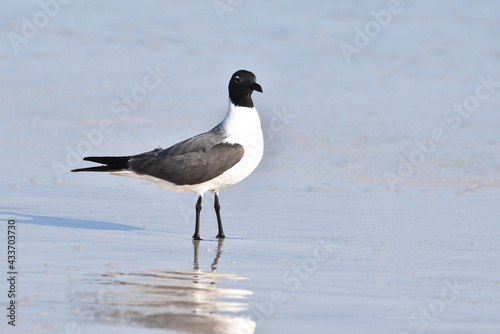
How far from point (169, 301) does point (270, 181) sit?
4.51 metres

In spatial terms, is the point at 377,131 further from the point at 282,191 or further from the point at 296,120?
the point at 282,191

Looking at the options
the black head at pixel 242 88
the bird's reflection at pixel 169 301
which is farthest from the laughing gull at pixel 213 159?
the bird's reflection at pixel 169 301

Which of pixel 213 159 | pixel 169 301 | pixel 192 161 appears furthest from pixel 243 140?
pixel 169 301

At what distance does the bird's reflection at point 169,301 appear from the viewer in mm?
4504

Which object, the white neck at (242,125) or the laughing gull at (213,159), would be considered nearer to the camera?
the laughing gull at (213,159)

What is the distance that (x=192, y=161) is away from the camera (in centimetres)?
721

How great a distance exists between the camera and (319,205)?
8.27 metres

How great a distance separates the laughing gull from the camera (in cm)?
715

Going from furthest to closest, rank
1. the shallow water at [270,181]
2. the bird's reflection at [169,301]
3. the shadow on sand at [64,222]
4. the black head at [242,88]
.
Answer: the black head at [242,88] < the shadow on sand at [64,222] < the shallow water at [270,181] < the bird's reflection at [169,301]

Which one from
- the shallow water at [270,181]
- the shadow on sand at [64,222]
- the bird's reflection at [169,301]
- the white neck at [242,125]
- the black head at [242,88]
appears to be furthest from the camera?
the black head at [242,88]

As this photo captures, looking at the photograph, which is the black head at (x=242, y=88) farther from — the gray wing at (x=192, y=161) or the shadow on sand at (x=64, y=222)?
the shadow on sand at (x=64, y=222)

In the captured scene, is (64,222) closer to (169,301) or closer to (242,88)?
(242,88)

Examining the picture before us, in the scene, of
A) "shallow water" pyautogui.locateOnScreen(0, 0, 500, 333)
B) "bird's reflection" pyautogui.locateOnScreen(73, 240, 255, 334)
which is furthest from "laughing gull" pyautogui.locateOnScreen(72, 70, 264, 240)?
"bird's reflection" pyautogui.locateOnScreen(73, 240, 255, 334)

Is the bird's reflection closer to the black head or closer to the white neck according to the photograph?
the white neck
